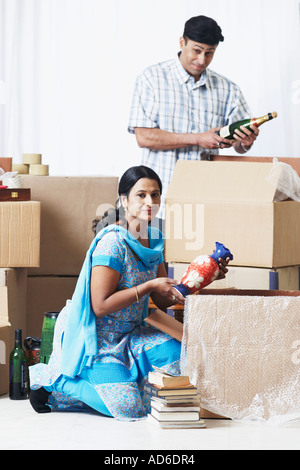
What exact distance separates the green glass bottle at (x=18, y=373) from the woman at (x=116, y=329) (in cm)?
14

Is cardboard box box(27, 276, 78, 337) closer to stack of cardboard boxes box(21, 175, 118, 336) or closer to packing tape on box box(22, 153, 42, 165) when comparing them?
stack of cardboard boxes box(21, 175, 118, 336)

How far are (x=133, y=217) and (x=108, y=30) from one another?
→ 92.2 inches

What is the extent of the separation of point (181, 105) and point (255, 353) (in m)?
1.48

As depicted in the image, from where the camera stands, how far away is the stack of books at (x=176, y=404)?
2.29m

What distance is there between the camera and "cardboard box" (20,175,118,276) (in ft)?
10.9

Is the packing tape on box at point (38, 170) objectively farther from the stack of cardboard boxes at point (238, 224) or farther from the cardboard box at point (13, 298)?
the stack of cardboard boxes at point (238, 224)

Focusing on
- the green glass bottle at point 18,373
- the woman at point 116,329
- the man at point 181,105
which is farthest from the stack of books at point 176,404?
the man at point 181,105

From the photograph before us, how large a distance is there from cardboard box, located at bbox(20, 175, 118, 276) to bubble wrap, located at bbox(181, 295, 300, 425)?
3.52ft

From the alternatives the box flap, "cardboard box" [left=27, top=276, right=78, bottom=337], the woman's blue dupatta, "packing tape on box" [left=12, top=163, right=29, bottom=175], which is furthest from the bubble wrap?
"packing tape on box" [left=12, top=163, right=29, bottom=175]

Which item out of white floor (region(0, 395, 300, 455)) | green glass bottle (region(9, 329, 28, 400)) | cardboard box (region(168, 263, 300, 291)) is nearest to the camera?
white floor (region(0, 395, 300, 455))

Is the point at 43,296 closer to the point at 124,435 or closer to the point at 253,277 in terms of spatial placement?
the point at 253,277

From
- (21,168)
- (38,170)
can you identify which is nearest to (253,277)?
(38,170)

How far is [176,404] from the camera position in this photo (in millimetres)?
2299
